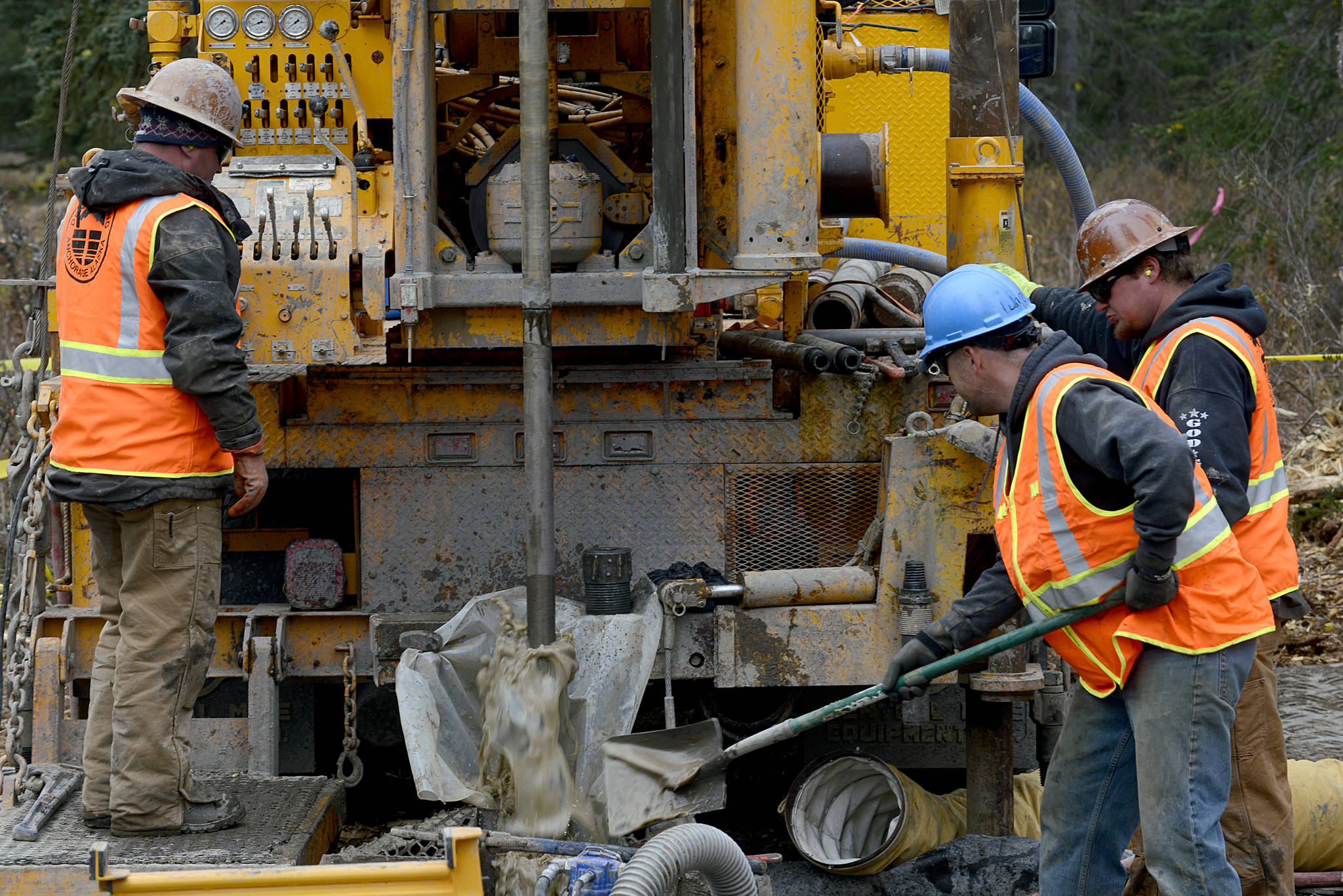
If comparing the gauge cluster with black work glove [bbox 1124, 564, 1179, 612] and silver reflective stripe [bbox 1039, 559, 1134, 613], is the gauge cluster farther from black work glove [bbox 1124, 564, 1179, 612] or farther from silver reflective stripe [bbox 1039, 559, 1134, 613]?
black work glove [bbox 1124, 564, 1179, 612]

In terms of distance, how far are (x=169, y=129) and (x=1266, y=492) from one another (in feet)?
9.35

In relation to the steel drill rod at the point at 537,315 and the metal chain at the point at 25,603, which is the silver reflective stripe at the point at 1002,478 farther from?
the metal chain at the point at 25,603

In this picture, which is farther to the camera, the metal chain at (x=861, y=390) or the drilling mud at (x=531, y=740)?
the metal chain at (x=861, y=390)

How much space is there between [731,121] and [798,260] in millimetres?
421

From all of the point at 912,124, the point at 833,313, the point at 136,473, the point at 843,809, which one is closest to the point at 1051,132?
the point at 912,124

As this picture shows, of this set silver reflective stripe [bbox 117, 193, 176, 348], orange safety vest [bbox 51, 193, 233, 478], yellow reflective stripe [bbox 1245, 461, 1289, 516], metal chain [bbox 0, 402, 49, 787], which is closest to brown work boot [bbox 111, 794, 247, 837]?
metal chain [bbox 0, 402, 49, 787]

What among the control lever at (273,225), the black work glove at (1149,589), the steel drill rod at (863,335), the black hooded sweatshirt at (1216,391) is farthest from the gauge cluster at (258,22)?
the black work glove at (1149,589)

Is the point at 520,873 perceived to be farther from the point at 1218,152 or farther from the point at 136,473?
the point at 1218,152

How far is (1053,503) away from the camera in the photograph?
3057mm

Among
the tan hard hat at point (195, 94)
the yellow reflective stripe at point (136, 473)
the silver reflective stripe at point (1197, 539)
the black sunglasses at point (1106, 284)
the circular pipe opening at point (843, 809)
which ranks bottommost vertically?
the circular pipe opening at point (843, 809)

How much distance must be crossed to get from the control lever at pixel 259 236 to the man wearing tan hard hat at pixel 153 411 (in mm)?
208

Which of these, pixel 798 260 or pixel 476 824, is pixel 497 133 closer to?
pixel 798 260

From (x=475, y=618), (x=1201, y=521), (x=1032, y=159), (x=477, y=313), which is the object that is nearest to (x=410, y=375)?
(x=477, y=313)

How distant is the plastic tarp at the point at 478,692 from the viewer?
381 centimetres
